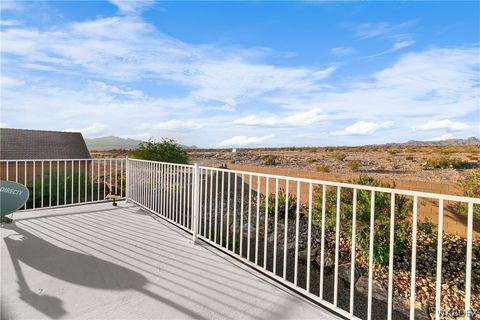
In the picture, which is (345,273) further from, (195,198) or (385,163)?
(385,163)

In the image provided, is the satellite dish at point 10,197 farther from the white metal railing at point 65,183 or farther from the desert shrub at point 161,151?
the desert shrub at point 161,151

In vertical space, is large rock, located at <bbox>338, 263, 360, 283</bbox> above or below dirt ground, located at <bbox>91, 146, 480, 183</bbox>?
below

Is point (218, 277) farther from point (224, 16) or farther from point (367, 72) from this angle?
point (367, 72)

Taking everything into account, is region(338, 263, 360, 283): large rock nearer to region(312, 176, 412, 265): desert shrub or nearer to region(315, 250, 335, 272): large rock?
region(315, 250, 335, 272): large rock

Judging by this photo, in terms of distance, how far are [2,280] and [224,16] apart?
6762 mm

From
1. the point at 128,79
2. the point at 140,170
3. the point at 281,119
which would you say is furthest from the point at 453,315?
the point at 281,119

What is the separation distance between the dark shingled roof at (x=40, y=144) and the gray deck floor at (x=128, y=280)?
1666 centimetres

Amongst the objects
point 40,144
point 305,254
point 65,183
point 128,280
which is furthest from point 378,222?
point 40,144

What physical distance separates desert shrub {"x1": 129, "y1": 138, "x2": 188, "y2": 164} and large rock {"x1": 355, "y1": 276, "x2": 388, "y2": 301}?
7.21 m

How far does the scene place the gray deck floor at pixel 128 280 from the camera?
1.92 m

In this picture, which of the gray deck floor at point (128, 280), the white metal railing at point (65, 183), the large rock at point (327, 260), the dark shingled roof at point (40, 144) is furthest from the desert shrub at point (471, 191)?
the dark shingled roof at point (40, 144)

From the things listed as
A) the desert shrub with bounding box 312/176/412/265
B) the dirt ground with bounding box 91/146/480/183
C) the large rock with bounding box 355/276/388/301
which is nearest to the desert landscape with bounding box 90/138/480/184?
the dirt ground with bounding box 91/146/480/183

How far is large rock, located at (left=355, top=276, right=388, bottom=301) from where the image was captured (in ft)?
13.0

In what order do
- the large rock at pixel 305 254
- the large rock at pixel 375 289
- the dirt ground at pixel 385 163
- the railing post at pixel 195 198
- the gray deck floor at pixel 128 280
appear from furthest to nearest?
the dirt ground at pixel 385 163 → the large rock at pixel 305 254 → the large rock at pixel 375 289 → the railing post at pixel 195 198 → the gray deck floor at pixel 128 280
